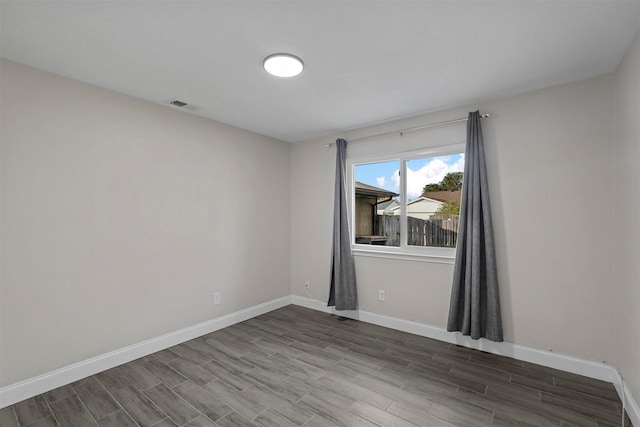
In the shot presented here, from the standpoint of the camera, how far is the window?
323 centimetres

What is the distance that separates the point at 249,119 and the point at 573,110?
316cm

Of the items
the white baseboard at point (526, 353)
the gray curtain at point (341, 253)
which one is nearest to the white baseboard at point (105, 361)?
the gray curtain at point (341, 253)

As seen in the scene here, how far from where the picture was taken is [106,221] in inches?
103

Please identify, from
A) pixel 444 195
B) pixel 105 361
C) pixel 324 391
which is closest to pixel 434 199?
pixel 444 195

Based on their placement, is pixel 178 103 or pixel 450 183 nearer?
pixel 178 103

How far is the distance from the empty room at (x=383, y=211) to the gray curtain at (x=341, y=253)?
272 millimetres

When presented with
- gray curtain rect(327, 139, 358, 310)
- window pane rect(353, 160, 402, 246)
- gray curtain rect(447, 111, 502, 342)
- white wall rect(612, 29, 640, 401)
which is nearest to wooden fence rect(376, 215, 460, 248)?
window pane rect(353, 160, 402, 246)

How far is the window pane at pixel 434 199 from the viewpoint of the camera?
3.21m

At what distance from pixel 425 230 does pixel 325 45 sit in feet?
7.50

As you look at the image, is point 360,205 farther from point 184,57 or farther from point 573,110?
point 184,57

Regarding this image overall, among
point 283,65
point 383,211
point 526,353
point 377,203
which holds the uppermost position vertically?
point 283,65

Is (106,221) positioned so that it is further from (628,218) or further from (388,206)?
(628,218)

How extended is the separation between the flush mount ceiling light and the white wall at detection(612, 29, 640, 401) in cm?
220

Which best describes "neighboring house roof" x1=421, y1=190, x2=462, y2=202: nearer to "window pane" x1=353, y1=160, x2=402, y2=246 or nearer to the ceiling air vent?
"window pane" x1=353, y1=160, x2=402, y2=246
